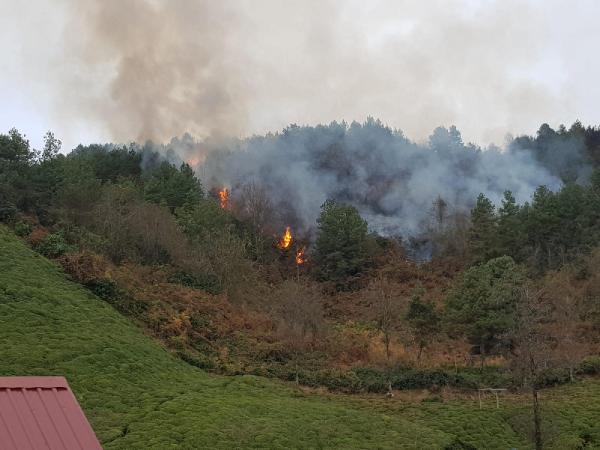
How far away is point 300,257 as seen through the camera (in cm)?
8319

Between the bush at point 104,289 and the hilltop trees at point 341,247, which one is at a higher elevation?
the hilltop trees at point 341,247

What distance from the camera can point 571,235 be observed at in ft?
219

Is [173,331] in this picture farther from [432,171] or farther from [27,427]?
[432,171]

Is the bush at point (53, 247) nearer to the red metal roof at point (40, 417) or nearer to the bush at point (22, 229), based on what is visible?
the bush at point (22, 229)

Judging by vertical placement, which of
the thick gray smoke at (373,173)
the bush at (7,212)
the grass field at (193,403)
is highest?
the thick gray smoke at (373,173)

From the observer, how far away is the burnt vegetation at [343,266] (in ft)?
129

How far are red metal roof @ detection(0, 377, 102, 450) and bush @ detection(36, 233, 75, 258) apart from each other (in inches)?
1483

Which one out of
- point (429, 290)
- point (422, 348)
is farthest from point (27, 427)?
point (429, 290)

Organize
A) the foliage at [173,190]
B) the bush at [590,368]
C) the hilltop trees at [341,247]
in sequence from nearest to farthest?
the bush at [590,368], the hilltop trees at [341,247], the foliage at [173,190]

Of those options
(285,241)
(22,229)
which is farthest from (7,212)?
(285,241)

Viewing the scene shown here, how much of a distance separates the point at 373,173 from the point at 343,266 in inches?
1523

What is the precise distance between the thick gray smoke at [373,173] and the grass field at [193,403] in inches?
2362

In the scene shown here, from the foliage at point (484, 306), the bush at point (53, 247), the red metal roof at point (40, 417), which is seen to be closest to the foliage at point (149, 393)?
the bush at point (53, 247)

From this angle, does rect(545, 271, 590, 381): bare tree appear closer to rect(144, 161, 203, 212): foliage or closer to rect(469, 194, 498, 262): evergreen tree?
rect(469, 194, 498, 262): evergreen tree
